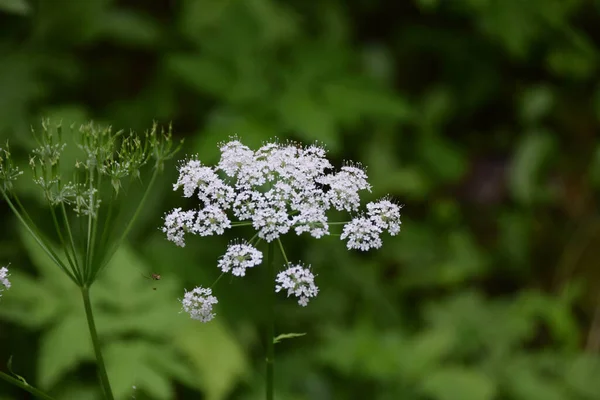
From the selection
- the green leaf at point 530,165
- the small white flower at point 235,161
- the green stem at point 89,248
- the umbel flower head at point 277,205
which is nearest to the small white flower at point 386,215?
the umbel flower head at point 277,205

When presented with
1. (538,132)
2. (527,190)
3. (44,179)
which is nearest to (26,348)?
(44,179)

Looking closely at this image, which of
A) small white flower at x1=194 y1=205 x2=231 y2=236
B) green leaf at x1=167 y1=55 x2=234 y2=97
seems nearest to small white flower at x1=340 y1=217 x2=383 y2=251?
small white flower at x1=194 y1=205 x2=231 y2=236

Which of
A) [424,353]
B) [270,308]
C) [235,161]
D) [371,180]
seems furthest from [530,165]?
[270,308]

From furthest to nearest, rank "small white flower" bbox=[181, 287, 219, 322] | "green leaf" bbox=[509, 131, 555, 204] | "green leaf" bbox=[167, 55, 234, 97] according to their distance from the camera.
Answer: "green leaf" bbox=[509, 131, 555, 204], "green leaf" bbox=[167, 55, 234, 97], "small white flower" bbox=[181, 287, 219, 322]

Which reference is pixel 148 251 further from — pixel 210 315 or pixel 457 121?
pixel 457 121

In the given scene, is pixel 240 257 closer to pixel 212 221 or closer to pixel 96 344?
pixel 212 221

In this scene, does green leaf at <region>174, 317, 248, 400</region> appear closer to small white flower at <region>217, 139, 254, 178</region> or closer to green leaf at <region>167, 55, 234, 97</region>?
green leaf at <region>167, 55, 234, 97</region>

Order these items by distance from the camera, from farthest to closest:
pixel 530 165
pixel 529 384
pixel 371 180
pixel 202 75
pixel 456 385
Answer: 1. pixel 530 165
2. pixel 371 180
3. pixel 202 75
4. pixel 529 384
5. pixel 456 385
